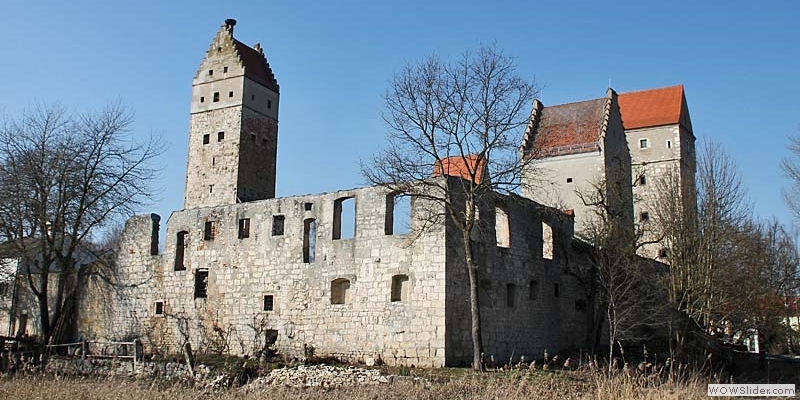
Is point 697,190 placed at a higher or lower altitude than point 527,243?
higher

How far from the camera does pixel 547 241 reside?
25.3m

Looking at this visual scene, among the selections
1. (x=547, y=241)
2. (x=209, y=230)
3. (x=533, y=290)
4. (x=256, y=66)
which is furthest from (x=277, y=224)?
(x=256, y=66)

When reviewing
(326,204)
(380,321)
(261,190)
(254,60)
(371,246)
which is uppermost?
(254,60)

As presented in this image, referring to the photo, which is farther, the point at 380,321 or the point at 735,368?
the point at 735,368

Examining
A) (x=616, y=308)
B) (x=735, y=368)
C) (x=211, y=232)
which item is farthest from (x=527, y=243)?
(x=211, y=232)

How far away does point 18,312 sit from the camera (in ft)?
96.9

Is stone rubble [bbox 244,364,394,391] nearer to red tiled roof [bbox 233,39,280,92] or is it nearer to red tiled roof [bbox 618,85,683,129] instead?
red tiled roof [bbox 233,39,280,92]

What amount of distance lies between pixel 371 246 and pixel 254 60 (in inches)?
758

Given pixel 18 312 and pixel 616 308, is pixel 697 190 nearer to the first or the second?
pixel 616 308

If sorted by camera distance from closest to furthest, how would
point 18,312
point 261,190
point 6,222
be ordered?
point 6,222
point 18,312
point 261,190

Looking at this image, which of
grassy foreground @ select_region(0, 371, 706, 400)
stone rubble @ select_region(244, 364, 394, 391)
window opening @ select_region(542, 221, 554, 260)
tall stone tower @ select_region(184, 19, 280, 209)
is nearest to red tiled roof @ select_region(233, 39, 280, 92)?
tall stone tower @ select_region(184, 19, 280, 209)

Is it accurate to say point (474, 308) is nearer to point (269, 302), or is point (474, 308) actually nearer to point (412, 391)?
point (412, 391)

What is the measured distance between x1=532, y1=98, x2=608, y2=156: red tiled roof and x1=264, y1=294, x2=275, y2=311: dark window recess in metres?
15.0

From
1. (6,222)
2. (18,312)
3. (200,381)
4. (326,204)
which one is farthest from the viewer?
(18,312)
